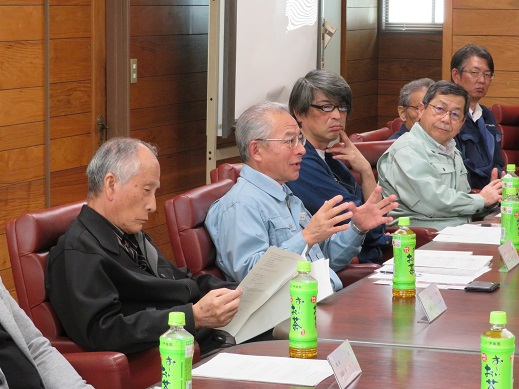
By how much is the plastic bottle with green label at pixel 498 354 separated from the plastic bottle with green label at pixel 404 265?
38.0 inches

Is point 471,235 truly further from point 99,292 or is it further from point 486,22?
point 486,22

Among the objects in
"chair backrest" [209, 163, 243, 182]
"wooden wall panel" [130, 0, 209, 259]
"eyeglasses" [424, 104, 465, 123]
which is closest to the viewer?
"chair backrest" [209, 163, 243, 182]

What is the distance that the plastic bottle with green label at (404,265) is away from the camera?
275 cm

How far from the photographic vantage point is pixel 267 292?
2.79 m

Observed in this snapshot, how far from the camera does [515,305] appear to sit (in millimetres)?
2654

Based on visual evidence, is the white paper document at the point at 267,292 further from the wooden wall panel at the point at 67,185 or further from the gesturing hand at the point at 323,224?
the wooden wall panel at the point at 67,185

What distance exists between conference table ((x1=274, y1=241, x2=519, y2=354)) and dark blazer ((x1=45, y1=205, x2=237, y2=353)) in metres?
0.35

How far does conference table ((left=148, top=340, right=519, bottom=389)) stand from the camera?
1986 millimetres

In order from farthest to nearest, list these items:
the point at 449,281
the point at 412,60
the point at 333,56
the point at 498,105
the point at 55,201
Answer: the point at 412,60
the point at 333,56
the point at 498,105
the point at 55,201
the point at 449,281

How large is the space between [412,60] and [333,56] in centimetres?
127

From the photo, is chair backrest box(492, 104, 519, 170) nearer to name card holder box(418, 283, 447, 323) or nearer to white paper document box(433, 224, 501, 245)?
white paper document box(433, 224, 501, 245)

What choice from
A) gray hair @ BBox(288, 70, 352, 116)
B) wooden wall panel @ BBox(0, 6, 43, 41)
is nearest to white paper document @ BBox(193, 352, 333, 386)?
gray hair @ BBox(288, 70, 352, 116)

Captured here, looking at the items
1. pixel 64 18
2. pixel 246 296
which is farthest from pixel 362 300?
pixel 64 18

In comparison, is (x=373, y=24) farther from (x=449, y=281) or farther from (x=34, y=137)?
(x=449, y=281)
